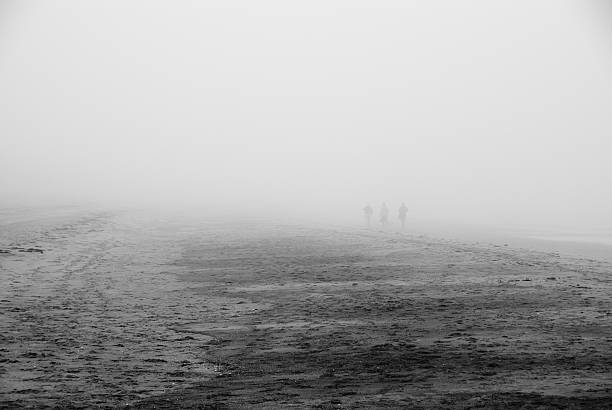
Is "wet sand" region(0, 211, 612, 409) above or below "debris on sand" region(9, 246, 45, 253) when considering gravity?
below

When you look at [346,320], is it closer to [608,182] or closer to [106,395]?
[106,395]

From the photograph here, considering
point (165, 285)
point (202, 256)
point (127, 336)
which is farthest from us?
point (202, 256)

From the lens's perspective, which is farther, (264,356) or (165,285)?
(165,285)

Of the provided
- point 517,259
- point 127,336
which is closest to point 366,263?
point 517,259

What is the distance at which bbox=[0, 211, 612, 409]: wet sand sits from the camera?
1029 centimetres

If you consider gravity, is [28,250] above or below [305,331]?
above

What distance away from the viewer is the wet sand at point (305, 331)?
1029 cm

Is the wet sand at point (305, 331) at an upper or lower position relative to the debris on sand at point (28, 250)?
lower

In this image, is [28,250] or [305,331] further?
[28,250]

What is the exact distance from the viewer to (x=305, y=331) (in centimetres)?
1452

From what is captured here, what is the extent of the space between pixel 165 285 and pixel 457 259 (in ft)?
36.9

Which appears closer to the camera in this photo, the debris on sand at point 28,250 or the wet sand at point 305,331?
the wet sand at point 305,331

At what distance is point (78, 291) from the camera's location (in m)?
18.9

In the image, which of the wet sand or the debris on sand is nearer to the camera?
the wet sand
